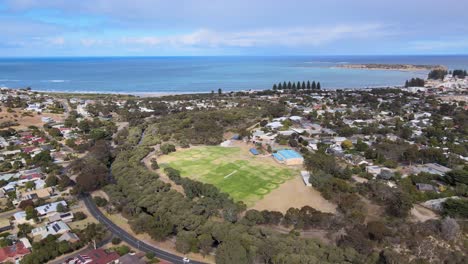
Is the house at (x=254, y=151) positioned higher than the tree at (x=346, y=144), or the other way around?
the tree at (x=346, y=144)

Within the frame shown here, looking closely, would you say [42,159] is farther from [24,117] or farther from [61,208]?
[24,117]

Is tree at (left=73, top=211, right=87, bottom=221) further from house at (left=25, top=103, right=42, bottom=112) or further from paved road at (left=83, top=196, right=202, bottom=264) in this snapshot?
house at (left=25, top=103, right=42, bottom=112)

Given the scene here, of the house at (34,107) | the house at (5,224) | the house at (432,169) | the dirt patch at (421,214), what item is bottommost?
the house at (5,224)

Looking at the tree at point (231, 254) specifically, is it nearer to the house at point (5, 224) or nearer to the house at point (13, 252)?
the house at point (13, 252)

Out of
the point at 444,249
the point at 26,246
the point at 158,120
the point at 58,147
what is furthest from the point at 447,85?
the point at 26,246

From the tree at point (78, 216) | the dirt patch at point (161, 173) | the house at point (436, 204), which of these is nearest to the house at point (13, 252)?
the tree at point (78, 216)

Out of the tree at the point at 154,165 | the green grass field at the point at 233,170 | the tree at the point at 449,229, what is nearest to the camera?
the tree at the point at 449,229

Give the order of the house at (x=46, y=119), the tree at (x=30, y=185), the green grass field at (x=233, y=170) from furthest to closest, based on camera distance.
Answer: the house at (x=46, y=119), the tree at (x=30, y=185), the green grass field at (x=233, y=170)

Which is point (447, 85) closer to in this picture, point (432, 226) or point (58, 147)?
point (432, 226)
